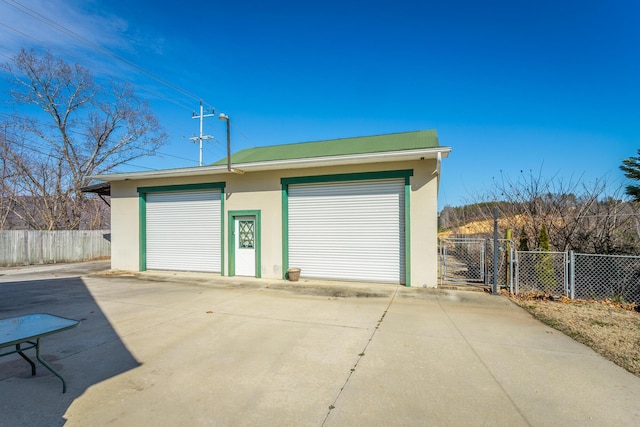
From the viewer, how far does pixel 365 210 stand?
9.10 m

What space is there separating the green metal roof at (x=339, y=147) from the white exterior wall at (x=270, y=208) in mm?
999

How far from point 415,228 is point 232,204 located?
601 cm

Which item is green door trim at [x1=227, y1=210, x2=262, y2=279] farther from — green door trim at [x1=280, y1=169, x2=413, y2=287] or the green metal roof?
the green metal roof

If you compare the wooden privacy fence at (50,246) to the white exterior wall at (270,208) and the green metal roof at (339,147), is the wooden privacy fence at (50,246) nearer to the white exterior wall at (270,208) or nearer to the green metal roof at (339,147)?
the white exterior wall at (270,208)

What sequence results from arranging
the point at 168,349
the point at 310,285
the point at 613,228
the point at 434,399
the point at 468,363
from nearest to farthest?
the point at 434,399
the point at 468,363
the point at 168,349
the point at 613,228
the point at 310,285

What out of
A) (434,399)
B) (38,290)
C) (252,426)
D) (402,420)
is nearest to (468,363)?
(434,399)

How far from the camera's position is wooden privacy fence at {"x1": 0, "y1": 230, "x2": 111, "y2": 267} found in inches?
569

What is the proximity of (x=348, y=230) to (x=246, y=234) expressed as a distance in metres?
3.51

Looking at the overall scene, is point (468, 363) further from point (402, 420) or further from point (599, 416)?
point (402, 420)

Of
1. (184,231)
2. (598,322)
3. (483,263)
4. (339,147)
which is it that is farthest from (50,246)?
(598,322)

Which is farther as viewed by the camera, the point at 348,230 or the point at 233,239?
the point at 233,239

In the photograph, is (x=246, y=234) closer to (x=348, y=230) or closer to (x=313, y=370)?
(x=348, y=230)

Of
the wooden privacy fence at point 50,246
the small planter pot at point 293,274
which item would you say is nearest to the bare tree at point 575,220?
the small planter pot at point 293,274

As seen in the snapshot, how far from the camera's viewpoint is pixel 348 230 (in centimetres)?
925
